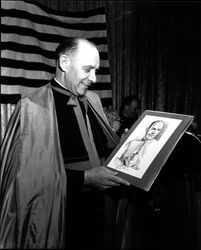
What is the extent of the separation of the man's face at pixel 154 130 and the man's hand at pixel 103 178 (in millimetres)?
214

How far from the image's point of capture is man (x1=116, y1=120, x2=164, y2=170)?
128 centimetres

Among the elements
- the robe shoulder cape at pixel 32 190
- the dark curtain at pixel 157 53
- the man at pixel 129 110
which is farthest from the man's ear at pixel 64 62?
the dark curtain at pixel 157 53

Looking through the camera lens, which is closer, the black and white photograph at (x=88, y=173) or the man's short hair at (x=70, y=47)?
the black and white photograph at (x=88, y=173)

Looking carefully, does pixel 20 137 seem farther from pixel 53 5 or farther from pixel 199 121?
pixel 199 121

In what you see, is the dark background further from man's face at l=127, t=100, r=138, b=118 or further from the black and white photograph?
the black and white photograph

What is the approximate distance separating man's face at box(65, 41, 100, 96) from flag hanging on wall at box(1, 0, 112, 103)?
272 cm

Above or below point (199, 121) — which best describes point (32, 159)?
above

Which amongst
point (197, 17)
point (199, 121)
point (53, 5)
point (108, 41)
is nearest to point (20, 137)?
point (53, 5)

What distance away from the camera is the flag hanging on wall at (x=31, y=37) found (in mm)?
3959

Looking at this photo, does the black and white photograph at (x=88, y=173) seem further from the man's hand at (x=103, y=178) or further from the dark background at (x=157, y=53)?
the dark background at (x=157, y=53)

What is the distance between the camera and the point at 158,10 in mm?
5211

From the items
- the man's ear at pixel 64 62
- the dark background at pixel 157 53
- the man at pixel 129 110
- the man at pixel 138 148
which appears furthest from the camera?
the dark background at pixel 157 53

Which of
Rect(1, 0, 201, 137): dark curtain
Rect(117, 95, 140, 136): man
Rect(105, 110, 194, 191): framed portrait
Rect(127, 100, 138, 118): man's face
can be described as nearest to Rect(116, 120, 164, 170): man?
Rect(105, 110, 194, 191): framed portrait

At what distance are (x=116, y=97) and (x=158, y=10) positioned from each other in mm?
1551
